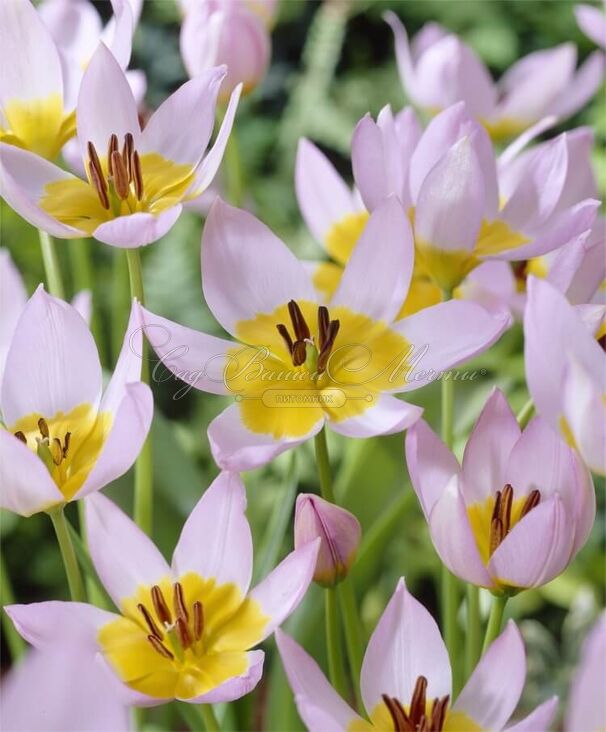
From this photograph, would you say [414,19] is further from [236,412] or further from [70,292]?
[236,412]

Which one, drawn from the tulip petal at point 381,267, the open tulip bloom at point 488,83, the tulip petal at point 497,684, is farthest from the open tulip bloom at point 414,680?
the open tulip bloom at point 488,83

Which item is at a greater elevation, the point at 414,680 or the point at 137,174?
the point at 137,174

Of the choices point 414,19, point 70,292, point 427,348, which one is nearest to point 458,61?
point 427,348

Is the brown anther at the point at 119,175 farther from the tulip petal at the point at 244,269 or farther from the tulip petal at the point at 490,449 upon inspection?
the tulip petal at the point at 490,449

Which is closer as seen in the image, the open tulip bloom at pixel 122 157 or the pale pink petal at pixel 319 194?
the open tulip bloom at pixel 122 157

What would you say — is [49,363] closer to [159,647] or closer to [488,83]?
[159,647]

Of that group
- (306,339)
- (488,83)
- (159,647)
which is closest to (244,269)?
(306,339)
